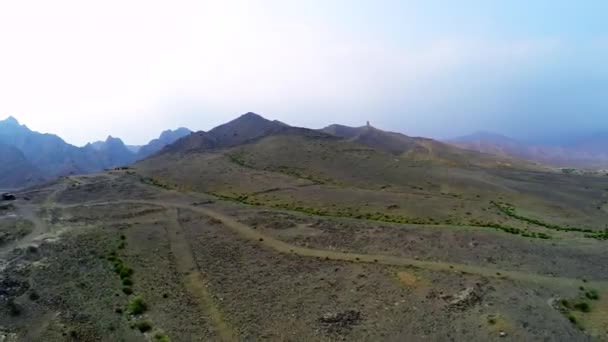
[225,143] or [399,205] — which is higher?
[225,143]

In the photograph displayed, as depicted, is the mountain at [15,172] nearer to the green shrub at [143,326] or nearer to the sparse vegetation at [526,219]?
the green shrub at [143,326]

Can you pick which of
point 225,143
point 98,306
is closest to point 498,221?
point 98,306

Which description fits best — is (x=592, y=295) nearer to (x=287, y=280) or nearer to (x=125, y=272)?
(x=287, y=280)

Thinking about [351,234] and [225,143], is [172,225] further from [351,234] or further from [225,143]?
[225,143]

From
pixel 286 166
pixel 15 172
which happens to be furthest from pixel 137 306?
pixel 15 172

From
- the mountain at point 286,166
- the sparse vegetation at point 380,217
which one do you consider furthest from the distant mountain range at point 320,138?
the sparse vegetation at point 380,217

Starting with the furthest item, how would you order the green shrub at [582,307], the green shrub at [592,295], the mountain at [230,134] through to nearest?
the mountain at [230,134], the green shrub at [592,295], the green shrub at [582,307]

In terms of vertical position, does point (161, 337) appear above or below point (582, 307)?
above
